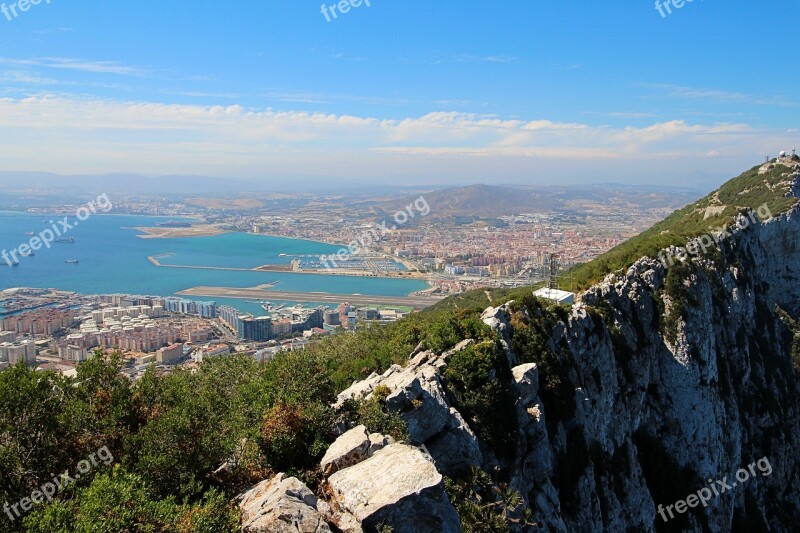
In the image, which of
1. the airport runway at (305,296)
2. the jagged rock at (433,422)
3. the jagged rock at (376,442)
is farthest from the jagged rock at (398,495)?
the airport runway at (305,296)

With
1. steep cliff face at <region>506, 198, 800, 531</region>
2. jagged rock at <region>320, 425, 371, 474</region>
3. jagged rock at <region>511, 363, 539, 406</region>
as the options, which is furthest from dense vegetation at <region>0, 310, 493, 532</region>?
steep cliff face at <region>506, 198, 800, 531</region>

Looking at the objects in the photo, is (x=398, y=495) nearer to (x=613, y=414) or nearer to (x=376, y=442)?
(x=376, y=442)

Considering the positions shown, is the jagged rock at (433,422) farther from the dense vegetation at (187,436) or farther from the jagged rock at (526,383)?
the jagged rock at (526,383)

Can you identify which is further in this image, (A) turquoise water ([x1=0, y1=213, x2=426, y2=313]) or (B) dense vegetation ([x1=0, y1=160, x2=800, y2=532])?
(A) turquoise water ([x1=0, y1=213, x2=426, y2=313])

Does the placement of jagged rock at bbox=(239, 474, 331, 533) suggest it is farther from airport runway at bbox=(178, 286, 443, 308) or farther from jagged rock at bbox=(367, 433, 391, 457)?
airport runway at bbox=(178, 286, 443, 308)

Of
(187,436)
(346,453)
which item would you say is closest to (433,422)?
(346,453)

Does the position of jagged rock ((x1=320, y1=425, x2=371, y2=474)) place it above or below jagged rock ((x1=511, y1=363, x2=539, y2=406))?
above

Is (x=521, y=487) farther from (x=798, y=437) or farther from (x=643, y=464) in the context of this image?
(x=798, y=437)

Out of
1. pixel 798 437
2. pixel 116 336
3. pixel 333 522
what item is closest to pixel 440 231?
pixel 116 336
